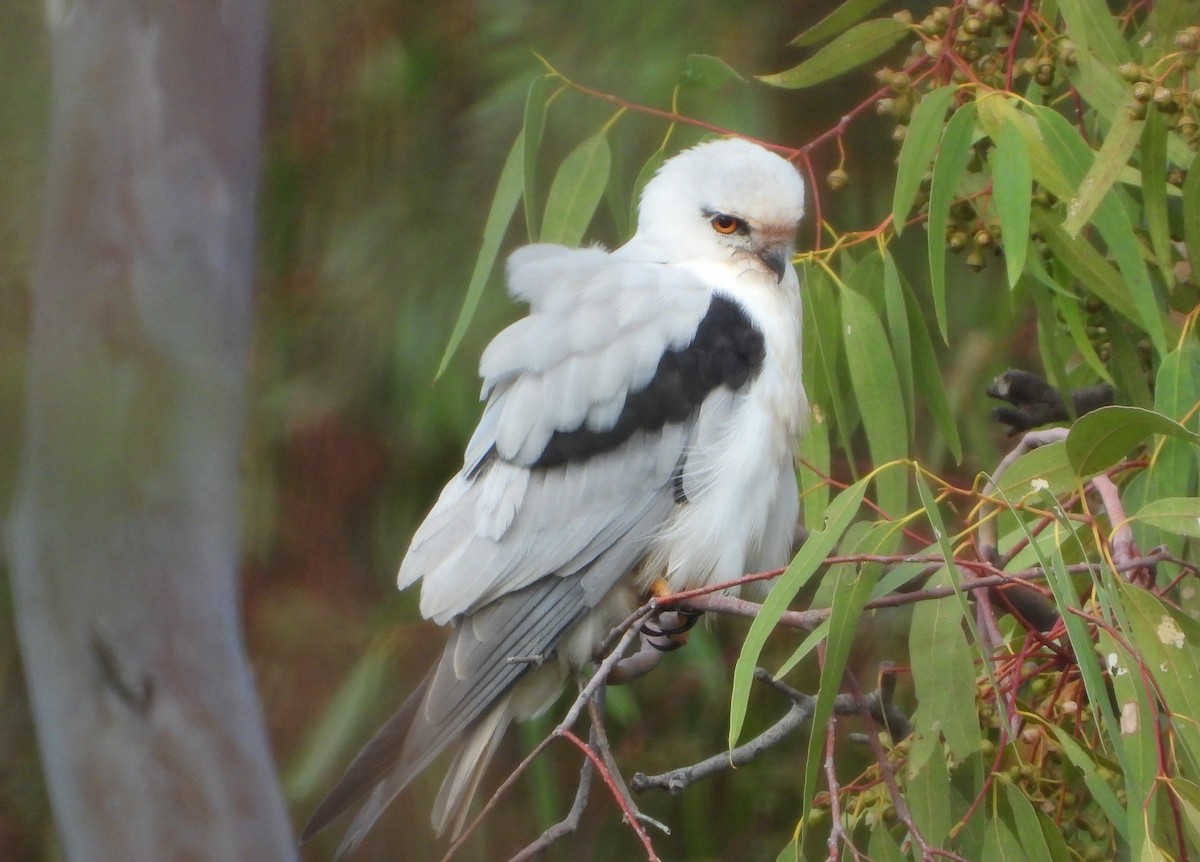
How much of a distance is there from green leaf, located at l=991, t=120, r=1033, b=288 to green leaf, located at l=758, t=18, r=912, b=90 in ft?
0.65

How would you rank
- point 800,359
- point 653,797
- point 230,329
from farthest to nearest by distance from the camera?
point 653,797 → point 230,329 → point 800,359

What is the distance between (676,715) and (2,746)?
830 millimetres

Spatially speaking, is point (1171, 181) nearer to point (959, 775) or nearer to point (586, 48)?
point (959, 775)

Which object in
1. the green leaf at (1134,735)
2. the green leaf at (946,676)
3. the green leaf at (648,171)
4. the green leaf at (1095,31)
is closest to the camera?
the green leaf at (1134,735)

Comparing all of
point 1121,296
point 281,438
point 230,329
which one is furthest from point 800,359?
point 281,438

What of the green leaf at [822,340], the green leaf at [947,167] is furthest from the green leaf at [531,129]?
the green leaf at [947,167]

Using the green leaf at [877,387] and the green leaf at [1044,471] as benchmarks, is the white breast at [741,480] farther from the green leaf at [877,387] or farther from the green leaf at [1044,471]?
the green leaf at [1044,471]

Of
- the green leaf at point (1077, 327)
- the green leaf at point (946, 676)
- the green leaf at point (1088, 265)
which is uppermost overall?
the green leaf at point (1088, 265)

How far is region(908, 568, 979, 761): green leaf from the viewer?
712mm

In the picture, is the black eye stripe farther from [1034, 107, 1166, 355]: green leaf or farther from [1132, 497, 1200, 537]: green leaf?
[1132, 497, 1200, 537]: green leaf

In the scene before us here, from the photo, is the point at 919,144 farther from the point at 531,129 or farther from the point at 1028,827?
the point at 1028,827

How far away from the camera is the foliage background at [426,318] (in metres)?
1.47

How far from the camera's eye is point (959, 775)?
0.90 m

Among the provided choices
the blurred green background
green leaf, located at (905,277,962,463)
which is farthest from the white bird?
the blurred green background
